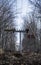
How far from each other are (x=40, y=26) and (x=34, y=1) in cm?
418

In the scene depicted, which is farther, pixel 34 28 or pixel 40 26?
pixel 34 28

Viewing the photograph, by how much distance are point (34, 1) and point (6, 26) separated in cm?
426

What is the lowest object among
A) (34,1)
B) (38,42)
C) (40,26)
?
(38,42)

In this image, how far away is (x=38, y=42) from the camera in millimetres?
20328

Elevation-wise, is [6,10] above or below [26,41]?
above

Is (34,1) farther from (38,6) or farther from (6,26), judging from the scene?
(6,26)

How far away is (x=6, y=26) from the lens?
19.1 meters

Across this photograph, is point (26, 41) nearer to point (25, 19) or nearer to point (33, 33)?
point (25, 19)

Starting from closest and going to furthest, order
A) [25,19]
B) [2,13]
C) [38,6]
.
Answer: [38,6]
[2,13]
[25,19]

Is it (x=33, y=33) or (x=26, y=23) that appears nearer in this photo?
(x=33, y=33)

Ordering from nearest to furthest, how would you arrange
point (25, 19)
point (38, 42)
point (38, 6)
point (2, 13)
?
point (38, 6) < point (2, 13) < point (38, 42) < point (25, 19)

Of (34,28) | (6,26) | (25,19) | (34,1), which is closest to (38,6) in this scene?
(34,1)

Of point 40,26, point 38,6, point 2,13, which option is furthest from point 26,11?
point 38,6

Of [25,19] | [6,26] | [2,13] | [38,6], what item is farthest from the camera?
[25,19]
